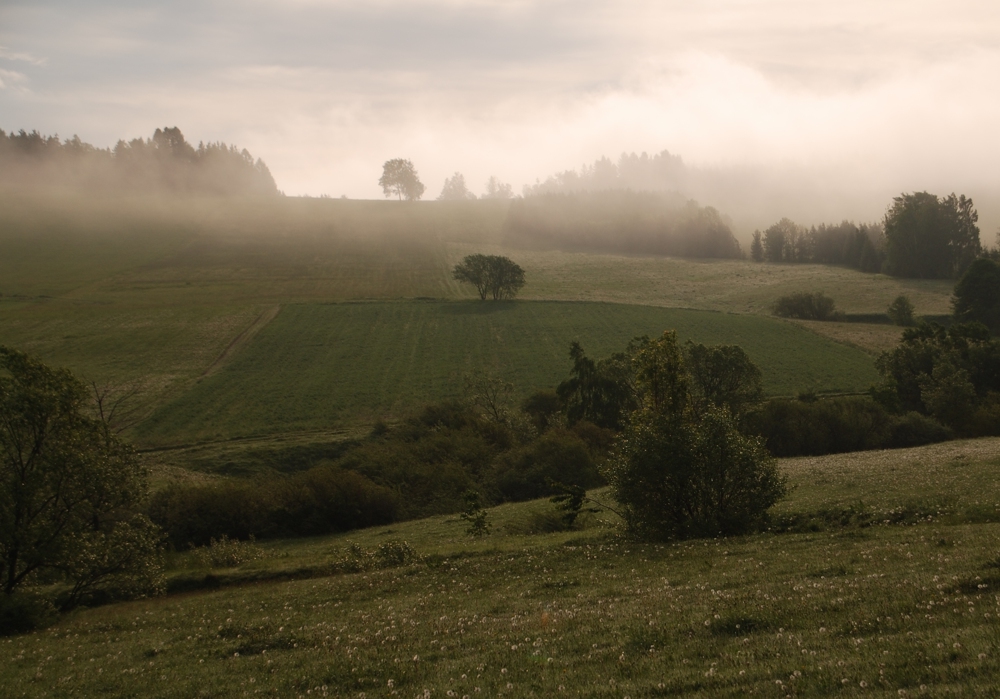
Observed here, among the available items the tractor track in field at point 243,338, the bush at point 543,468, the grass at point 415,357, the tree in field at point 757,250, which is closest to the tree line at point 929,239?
the tree in field at point 757,250

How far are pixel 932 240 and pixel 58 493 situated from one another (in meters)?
178

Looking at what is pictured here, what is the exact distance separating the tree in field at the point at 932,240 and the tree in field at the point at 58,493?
172 metres

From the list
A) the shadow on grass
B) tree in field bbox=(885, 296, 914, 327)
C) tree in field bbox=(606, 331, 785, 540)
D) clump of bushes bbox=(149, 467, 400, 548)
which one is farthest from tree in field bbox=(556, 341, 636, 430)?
tree in field bbox=(885, 296, 914, 327)

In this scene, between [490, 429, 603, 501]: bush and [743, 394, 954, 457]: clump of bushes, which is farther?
[743, 394, 954, 457]: clump of bushes

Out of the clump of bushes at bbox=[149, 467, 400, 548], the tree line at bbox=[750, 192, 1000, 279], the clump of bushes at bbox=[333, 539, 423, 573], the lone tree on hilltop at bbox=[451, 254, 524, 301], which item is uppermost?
the tree line at bbox=[750, 192, 1000, 279]

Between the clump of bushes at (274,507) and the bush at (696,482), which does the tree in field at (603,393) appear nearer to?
the clump of bushes at (274,507)

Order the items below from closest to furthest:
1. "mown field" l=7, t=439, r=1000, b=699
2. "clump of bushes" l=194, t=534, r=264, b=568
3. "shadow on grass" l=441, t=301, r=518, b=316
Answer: "mown field" l=7, t=439, r=1000, b=699 < "clump of bushes" l=194, t=534, r=264, b=568 < "shadow on grass" l=441, t=301, r=518, b=316

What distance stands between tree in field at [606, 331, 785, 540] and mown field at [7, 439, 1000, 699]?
1.63m

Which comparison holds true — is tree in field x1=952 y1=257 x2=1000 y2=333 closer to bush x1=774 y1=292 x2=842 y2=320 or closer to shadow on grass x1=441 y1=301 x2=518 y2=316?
bush x1=774 y1=292 x2=842 y2=320

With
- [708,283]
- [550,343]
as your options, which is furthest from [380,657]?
[708,283]

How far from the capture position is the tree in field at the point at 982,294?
11388 centimetres

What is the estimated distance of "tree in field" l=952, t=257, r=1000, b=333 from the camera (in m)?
114

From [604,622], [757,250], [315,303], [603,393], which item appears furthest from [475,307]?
[604,622]

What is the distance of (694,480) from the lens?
2739 cm
